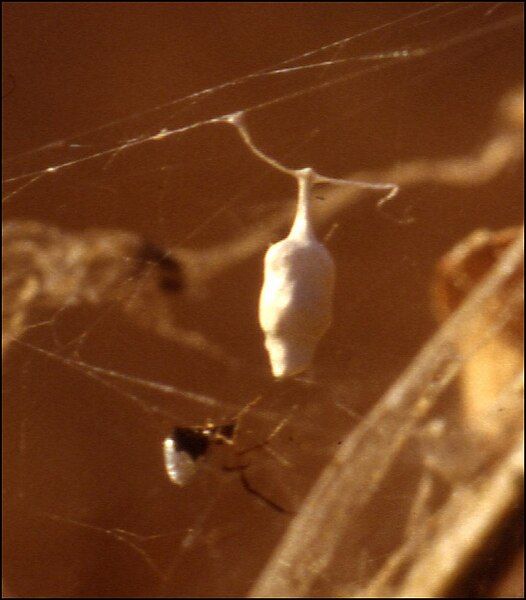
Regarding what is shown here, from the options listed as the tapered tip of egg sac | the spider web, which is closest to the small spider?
the spider web

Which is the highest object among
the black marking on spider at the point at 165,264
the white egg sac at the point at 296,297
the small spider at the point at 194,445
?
the black marking on spider at the point at 165,264

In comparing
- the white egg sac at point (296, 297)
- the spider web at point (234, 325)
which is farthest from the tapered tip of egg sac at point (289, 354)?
the spider web at point (234, 325)

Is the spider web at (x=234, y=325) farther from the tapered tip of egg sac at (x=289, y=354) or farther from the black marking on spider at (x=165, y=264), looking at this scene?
the tapered tip of egg sac at (x=289, y=354)

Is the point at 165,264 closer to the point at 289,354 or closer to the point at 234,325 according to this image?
the point at 234,325

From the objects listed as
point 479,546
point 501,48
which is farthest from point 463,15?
point 479,546

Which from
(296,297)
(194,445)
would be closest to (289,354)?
(296,297)

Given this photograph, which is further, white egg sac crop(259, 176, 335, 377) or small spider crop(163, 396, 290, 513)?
small spider crop(163, 396, 290, 513)

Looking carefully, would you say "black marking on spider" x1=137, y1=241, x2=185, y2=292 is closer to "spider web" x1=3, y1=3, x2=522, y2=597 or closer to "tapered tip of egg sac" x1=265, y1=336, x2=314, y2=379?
"spider web" x1=3, y1=3, x2=522, y2=597

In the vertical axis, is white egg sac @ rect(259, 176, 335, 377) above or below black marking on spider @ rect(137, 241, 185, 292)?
below

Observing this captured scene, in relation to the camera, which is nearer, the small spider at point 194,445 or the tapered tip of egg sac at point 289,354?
the tapered tip of egg sac at point 289,354
